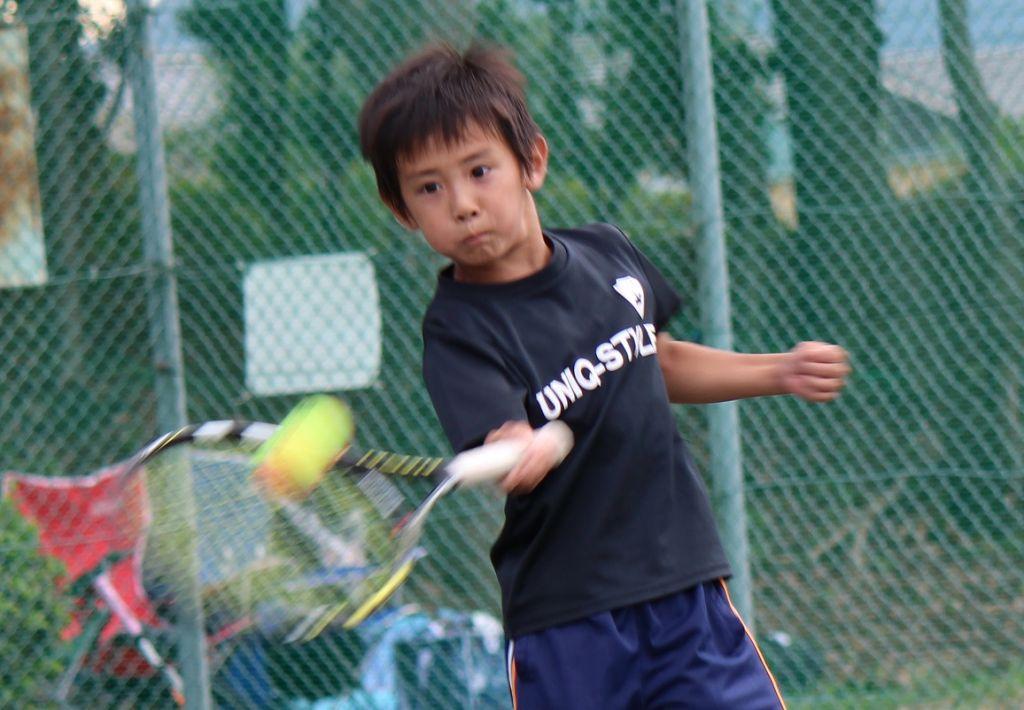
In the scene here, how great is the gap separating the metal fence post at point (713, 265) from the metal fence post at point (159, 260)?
1.68m

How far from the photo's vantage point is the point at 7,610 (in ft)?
14.0

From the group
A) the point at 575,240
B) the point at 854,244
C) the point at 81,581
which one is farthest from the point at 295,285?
the point at 575,240

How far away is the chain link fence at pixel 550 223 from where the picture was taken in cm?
413

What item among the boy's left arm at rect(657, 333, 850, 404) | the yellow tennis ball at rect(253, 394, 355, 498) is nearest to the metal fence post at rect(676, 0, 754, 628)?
the boy's left arm at rect(657, 333, 850, 404)

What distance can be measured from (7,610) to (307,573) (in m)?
2.58

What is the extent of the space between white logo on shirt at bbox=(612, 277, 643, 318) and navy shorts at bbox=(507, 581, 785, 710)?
49cm

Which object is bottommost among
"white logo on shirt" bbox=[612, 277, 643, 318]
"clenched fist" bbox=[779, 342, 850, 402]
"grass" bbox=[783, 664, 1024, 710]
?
"grass" bbox=[783, 664, 1024, 710]

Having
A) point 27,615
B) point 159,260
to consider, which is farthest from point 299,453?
point 27,615

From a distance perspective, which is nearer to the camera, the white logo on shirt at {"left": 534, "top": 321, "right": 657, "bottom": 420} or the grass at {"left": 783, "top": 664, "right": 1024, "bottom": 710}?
the white logo on shirt at {"left": 534, "top": 321, "right": 657, "bottom": 420}

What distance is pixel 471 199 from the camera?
2117 millimetres

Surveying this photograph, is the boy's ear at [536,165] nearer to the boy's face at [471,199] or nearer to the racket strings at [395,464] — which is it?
the boy's face at [471,199]

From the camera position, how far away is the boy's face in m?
2.12

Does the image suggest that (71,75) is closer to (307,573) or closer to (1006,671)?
(307,573)

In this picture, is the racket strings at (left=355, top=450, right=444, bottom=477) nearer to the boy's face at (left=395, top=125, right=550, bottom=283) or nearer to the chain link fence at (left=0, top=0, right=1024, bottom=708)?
the boy's face at (left=395, top=125, right=550, bottom=283)
